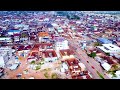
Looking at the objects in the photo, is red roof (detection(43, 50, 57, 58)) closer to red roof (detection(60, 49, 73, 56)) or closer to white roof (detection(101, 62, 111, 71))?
red roof (detection(60, 49, 73, 56))

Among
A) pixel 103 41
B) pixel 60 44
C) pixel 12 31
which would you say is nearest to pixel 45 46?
pixel 60 44

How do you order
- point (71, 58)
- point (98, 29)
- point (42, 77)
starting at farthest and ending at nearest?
point (98, 29) < point (71, 58) < point (42, 77)

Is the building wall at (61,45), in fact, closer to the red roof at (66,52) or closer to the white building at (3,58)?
the red roof at (66,52)

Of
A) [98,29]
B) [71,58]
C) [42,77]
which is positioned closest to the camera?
[42,77]
